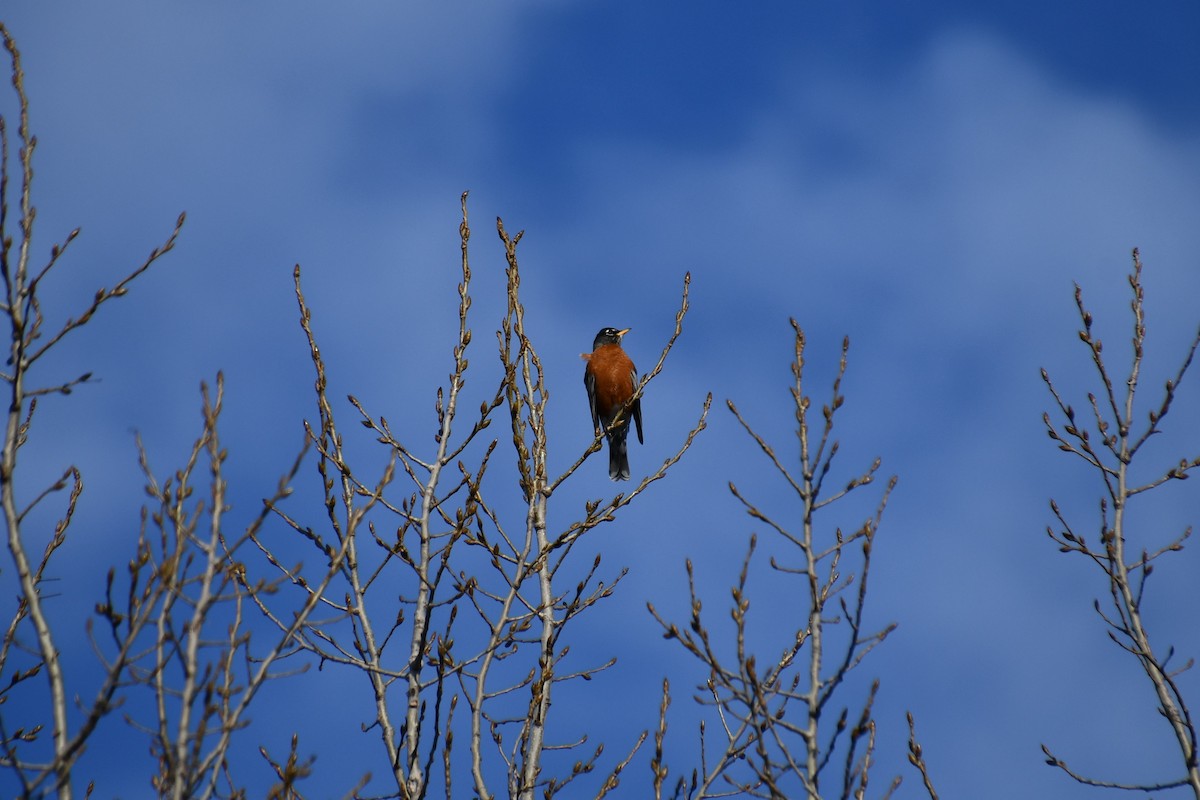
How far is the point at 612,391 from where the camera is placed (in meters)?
12.1

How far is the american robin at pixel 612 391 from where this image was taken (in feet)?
39.8

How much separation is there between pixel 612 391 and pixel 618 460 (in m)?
0.80

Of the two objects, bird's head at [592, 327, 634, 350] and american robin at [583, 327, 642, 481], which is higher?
bird's head at [592, 327, 634, 350]

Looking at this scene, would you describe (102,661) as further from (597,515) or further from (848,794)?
(597,515)

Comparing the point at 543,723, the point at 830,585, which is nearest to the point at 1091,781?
the point at 830,585

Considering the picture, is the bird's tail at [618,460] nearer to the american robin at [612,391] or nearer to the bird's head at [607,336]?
the american robin at [612,391]

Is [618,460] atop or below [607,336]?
below

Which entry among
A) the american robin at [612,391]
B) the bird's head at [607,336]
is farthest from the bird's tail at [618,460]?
the bird's head at [607,336]

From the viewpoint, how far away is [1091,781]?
477 cm

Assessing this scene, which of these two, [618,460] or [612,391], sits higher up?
[612,391]

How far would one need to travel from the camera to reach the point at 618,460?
12.3 meters

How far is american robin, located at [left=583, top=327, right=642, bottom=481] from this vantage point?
12133 mm

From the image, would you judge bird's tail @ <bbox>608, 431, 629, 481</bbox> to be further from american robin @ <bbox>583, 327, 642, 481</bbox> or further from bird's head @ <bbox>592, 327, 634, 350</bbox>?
bird's head @ <bbox>592, 327, 634, 350</bbox>

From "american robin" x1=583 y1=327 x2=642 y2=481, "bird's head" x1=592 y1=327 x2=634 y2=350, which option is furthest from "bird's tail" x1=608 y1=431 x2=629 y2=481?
"bird's head" x1=592 y1=327 x2=634 y2=350
